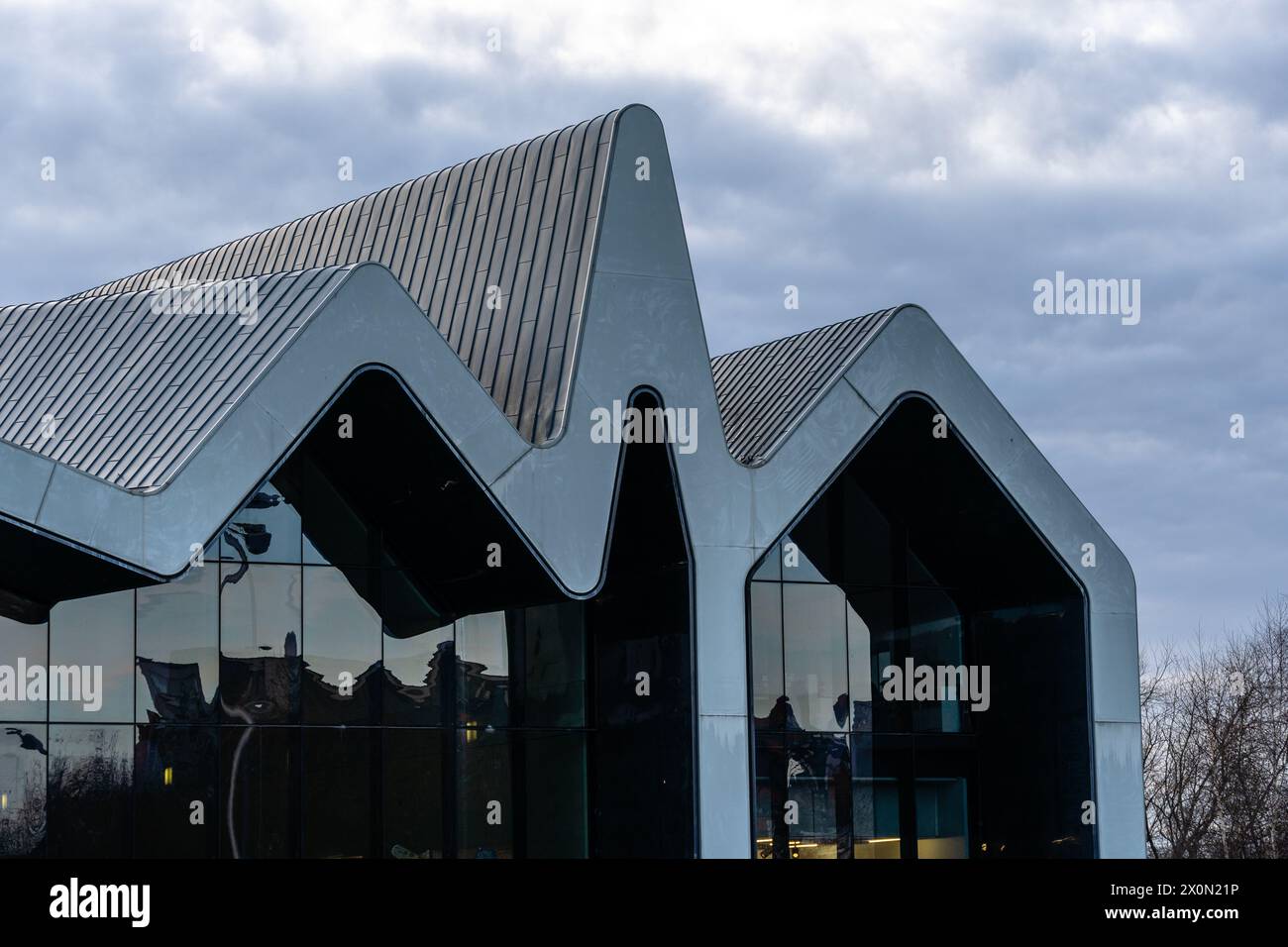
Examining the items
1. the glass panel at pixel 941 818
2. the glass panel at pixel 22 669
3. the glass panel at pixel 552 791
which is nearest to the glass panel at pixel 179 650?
the glass panel at pixel 22 669

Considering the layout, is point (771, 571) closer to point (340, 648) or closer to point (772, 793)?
point (772, 793)

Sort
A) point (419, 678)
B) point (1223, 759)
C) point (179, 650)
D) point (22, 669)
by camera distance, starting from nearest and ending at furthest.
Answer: point (22, 669) → point (179, 650) → point (419, 678) → point (1223, 759)

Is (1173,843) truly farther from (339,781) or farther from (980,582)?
(339,781)

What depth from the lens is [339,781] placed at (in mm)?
25188

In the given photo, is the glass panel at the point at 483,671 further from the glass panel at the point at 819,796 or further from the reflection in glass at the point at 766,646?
the glass panel at the point at 819,796

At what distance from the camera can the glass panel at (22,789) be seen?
2312 cm

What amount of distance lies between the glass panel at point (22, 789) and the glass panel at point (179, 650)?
4.56 feet

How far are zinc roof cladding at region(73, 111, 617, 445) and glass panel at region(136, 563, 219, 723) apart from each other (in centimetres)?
499

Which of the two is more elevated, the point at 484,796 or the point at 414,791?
the point at 414,791

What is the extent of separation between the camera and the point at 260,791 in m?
24.6

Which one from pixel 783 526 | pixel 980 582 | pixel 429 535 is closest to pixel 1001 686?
pixel 980 582

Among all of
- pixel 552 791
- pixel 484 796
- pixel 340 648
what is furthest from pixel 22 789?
pixel 552 791

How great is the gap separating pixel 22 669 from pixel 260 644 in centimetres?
321
